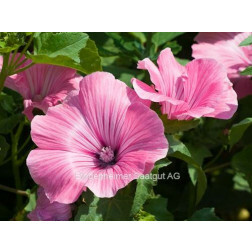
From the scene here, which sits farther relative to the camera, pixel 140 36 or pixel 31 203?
pixel 140 36

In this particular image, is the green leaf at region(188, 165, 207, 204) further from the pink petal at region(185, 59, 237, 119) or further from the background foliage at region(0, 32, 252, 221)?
the pink petal at region(185, 59, 237, 119)

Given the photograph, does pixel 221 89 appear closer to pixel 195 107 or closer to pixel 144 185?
pixel 195 107

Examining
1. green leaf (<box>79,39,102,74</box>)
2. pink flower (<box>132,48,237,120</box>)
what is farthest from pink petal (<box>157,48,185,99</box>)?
green leaf (<box>79,39,102,74</box>)

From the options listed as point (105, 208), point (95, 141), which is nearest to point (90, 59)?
point (95, 141)

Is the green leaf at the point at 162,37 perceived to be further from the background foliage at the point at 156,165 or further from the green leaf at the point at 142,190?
the green leaf at the point at 142,190

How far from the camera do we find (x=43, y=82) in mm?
1087

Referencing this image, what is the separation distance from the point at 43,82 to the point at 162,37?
0.33m

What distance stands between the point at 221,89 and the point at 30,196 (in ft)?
1.25

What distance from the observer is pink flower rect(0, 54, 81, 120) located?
105cm

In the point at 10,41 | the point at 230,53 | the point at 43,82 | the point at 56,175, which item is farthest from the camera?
the point at 230,53

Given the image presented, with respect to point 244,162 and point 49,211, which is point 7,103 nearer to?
point 49,211

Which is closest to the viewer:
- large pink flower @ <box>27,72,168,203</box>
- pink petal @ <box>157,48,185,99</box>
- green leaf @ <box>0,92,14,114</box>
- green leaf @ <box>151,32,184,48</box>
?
large pink flower @ <box>27,72,168,203</box>

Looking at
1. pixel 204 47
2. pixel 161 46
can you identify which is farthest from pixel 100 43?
pixel 204 47

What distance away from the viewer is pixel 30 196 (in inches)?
40.2
